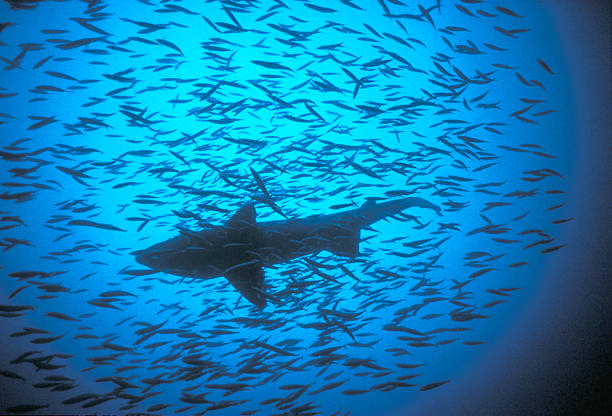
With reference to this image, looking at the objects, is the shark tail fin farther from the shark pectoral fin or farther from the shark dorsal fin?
the shark dorsal fin

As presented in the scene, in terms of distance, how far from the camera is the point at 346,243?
237 inches

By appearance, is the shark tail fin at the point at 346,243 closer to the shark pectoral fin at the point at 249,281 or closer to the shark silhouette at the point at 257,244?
the shark silhouette at the point at 257,244

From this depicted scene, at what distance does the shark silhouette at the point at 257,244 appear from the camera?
5535mm

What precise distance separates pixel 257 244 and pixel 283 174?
11072mm

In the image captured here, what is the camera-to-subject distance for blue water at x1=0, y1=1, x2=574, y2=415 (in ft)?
17.0

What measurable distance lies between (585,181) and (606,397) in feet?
39.9

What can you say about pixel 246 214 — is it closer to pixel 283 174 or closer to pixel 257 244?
pixel 257 244

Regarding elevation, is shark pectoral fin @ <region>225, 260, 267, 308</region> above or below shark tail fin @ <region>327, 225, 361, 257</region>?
below

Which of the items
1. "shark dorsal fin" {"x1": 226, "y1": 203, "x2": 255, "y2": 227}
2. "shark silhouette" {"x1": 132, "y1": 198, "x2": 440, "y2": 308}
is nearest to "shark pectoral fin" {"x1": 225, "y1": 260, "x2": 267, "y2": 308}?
"shark silhouette" {"x1": 132, "y1": 198, "x2": 440, "y2": 308}

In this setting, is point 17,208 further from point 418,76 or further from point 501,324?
point 501,324

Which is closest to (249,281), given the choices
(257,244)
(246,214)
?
(257,244)

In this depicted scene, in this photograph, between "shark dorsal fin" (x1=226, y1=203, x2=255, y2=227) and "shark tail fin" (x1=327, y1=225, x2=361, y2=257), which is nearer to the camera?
"shark tail fin" (x1=327, y1=225, x2=361, y2=257)

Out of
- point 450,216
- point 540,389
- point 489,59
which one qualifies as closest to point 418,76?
point 489,59

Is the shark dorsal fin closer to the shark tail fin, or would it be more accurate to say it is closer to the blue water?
the blue water
